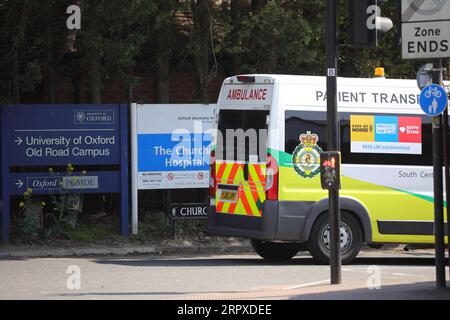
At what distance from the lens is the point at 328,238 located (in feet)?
47.2

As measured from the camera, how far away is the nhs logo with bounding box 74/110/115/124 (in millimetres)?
17516

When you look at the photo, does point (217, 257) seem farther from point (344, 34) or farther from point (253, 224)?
point (344, 34)

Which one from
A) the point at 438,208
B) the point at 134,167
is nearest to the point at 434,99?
the point at 438,208

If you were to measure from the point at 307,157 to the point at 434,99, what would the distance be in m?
3.50

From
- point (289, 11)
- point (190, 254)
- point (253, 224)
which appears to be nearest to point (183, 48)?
point (289, 11)

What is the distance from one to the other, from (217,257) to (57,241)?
3016 mm

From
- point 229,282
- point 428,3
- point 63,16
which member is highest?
point 63,16

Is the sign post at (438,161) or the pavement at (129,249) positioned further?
the pavement at (129,249)

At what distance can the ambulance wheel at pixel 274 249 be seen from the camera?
1550 centimetres

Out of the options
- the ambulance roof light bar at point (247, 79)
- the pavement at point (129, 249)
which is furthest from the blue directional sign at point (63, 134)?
the ambulance roof light bar at point (247, 79)

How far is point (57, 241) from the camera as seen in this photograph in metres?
17.0

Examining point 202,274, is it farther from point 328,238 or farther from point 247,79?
point 247,79

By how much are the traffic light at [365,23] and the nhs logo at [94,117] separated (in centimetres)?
711

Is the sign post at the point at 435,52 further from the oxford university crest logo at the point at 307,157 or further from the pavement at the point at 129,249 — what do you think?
the pavement at the point at 129,249
